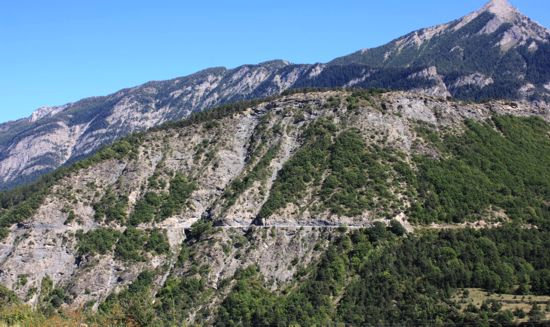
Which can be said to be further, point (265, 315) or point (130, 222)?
point (130, 222)

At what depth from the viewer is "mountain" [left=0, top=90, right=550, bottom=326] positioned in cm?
10894

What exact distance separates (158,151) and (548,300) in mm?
105582

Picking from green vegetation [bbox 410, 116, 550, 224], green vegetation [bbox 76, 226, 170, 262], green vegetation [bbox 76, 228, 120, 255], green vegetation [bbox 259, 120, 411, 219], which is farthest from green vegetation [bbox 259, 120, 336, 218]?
green vegetation [bbox 76, 228, 120, 255]

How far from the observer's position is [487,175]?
472 ft

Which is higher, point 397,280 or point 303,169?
point 303,169

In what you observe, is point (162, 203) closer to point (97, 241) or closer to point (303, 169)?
point (97, 241)

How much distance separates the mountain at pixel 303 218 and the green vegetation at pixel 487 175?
1.51 ft

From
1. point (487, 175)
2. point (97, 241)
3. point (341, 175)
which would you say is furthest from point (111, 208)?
point (487, 175)

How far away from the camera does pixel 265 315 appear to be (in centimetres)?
10669

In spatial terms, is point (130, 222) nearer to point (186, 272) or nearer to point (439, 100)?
point (186, 272)

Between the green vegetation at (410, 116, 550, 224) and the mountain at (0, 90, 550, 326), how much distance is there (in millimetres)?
461

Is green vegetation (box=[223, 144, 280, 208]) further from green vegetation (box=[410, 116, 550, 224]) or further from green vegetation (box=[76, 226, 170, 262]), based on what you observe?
green vegetation (box=[410, 116, 550, 224])

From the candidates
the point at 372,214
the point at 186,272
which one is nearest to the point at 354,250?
the point at 372,214

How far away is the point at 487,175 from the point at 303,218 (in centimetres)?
4925
